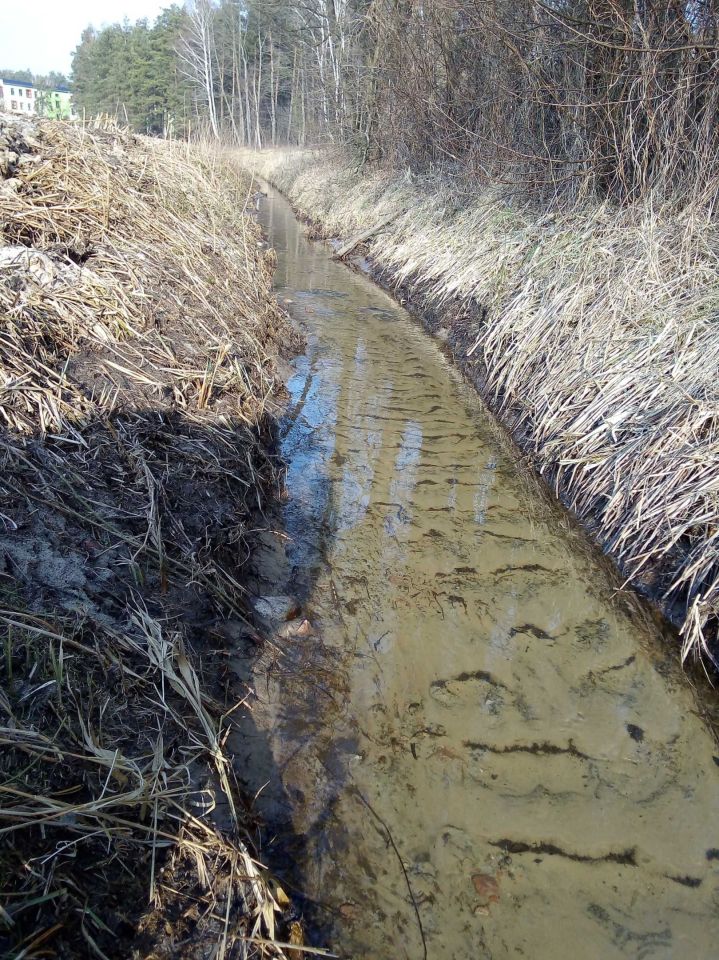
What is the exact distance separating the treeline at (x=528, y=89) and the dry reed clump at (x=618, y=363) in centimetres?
47

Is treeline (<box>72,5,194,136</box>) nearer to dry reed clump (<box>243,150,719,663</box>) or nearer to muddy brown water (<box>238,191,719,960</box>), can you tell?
dry reed clump (<box>243,150,719,663</box>)

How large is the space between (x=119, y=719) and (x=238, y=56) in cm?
4136

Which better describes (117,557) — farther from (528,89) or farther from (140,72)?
(140,72)

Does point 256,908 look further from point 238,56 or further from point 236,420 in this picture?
point 238,56

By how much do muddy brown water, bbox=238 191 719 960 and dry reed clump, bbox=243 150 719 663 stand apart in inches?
10.5

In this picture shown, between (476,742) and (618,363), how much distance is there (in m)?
2.69

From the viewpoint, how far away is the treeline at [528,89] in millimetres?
4457

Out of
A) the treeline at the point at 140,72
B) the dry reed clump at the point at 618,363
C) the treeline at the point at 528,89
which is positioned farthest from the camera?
the treeline at the point at 140,72

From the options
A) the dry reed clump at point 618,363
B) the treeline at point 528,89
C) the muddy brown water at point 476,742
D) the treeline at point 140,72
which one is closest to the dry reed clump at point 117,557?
the muddy brown water at point 476,742

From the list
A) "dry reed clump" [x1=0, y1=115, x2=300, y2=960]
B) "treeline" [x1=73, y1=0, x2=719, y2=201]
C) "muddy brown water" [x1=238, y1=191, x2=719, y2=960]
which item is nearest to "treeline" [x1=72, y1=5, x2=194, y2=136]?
"treeline" [x1=73, y1=0, x2=719, y2=201]

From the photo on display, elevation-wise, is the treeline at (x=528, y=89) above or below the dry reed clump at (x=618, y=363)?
above

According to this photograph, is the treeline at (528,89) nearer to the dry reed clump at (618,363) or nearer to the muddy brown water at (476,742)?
the dry reed clump at (618,363)

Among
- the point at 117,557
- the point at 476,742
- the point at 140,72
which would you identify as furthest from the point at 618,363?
the point at 140,72

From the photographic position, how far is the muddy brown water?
5.91 feet
